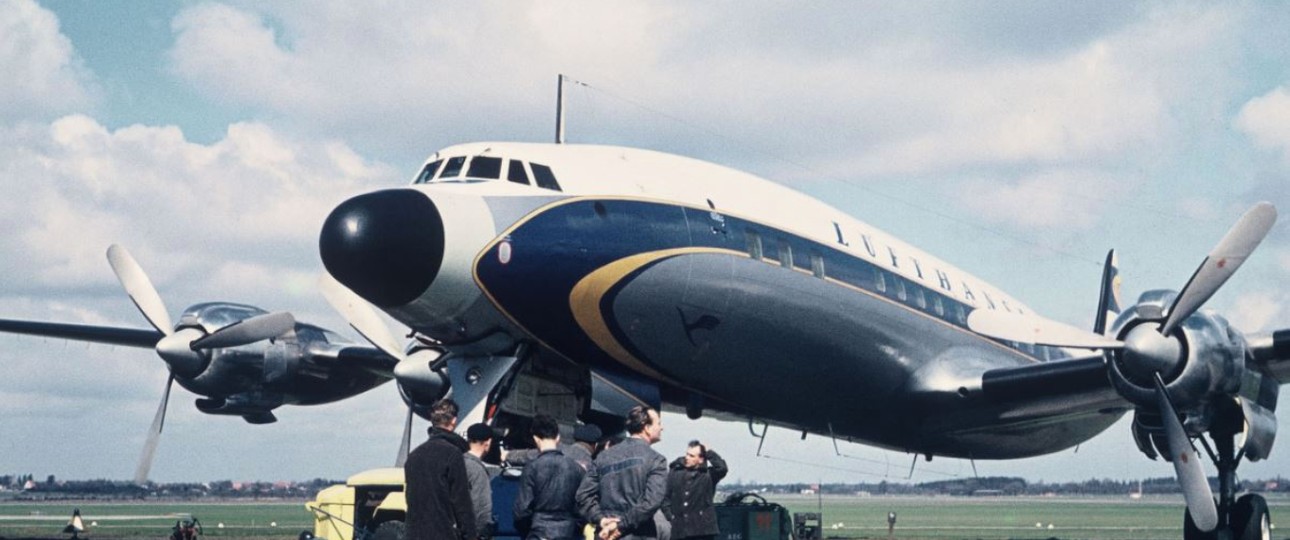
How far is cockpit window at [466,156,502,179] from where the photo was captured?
1418cm

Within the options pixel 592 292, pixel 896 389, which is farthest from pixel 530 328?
pixel 896 389

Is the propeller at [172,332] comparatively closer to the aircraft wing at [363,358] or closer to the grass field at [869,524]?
the aircraft wing at [363,358]

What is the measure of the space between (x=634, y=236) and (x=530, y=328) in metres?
1.48

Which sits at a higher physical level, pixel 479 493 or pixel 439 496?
pixel 479 493

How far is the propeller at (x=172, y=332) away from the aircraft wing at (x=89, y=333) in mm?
414

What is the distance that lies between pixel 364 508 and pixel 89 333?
30.1 feet

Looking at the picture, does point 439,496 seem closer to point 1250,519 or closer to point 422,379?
point 422,379

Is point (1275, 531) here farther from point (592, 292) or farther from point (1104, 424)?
point (592, 292)

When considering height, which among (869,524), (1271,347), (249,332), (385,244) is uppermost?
(869,524)

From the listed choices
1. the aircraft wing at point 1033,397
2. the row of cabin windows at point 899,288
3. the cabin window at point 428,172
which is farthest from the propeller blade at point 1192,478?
the cabin window at point 428,172

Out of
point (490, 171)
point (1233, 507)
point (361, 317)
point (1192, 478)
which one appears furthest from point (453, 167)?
point (1233, 507)

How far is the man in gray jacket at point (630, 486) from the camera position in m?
9.20

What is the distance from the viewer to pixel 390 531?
1259 centimetres

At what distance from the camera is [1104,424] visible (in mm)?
23109
